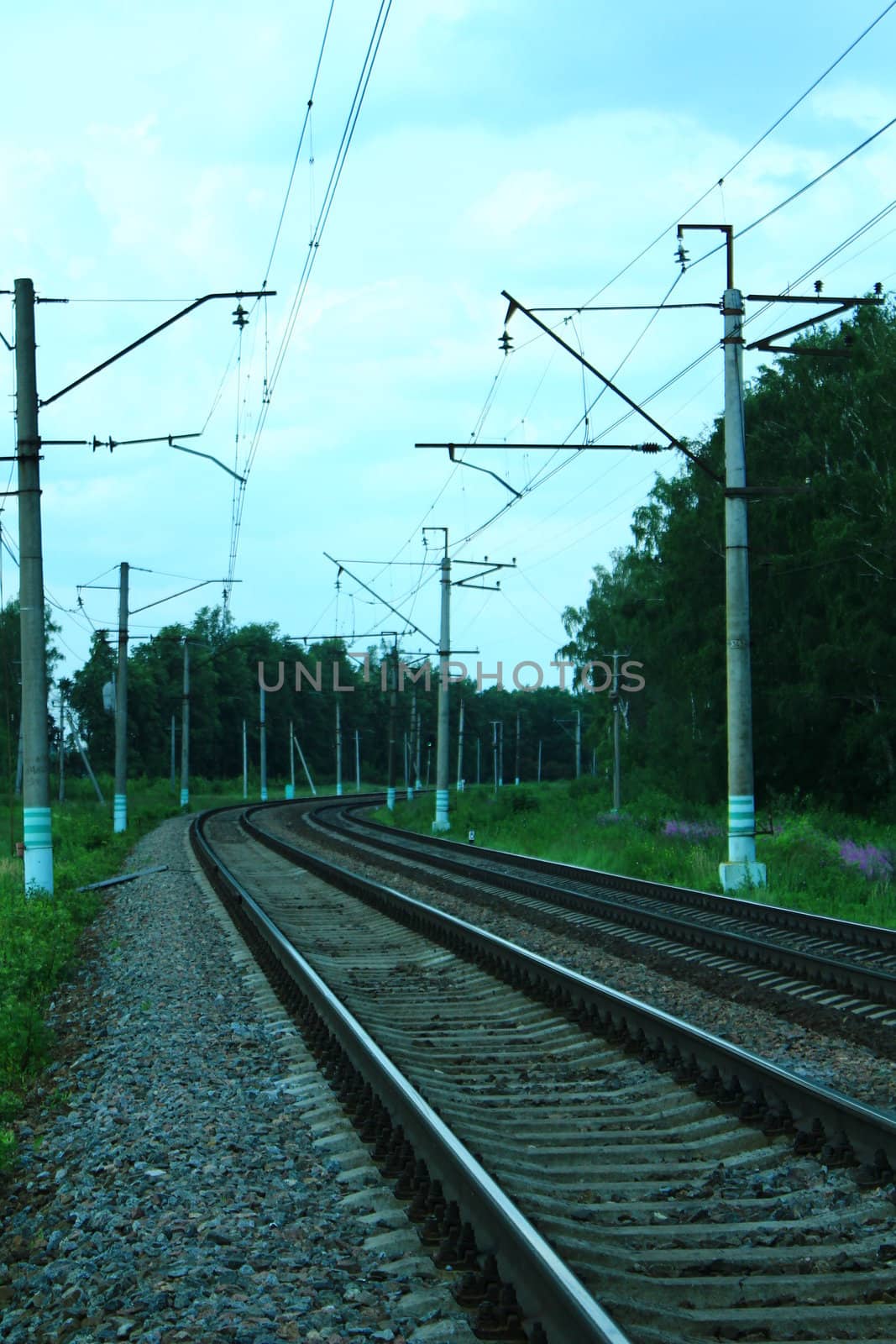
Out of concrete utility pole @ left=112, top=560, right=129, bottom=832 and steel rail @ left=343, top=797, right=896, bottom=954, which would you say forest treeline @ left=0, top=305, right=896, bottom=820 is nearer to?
concrete utility pole @ left=112, top=560, right=129, bottom=832

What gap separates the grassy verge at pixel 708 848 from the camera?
18125 millimetres

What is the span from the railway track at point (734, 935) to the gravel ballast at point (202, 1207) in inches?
→ 158

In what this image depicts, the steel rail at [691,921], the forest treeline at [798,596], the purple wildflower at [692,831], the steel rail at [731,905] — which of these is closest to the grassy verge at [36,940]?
the forest treeline at [798,596]

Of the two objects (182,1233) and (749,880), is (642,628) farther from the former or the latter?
(182,1233)

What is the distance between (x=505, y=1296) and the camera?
4.49 m

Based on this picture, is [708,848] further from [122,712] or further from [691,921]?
[122,712]

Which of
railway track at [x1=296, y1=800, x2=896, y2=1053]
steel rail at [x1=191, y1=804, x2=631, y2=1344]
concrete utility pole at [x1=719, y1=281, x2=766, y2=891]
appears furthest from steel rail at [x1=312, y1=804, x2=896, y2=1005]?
steel rail at [x1=191, y1=804, x2=631, y2=1344]

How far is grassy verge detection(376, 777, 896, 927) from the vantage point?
59.5 feet

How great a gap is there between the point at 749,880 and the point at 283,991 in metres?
9.68

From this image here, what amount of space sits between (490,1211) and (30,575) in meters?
14.4

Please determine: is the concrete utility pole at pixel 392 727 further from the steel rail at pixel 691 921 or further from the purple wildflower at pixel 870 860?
the purple wildflower at pixel 870 860

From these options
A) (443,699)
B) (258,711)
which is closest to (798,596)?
(443,699)

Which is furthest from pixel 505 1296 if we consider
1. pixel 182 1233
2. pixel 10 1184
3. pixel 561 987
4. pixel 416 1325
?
pixel 561 987

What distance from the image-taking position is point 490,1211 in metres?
4.96
